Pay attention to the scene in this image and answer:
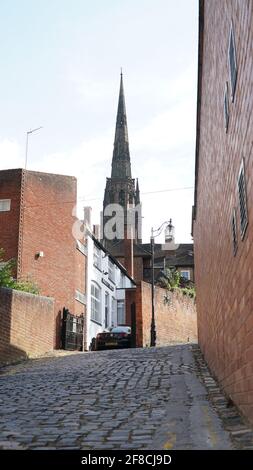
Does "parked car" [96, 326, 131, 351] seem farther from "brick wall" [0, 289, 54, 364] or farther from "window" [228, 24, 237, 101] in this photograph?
"window" [228, 24, 237, 101]

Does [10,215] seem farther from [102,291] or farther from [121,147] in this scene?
[121,147]

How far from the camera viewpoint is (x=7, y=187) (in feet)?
86.6

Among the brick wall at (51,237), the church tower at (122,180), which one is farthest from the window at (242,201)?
the church tower at (122,180)

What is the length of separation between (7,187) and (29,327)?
1058 cm

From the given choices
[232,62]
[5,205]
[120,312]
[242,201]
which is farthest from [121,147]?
[242,201]

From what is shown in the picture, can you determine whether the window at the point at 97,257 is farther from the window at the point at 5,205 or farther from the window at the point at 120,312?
the window at the point at 5,205

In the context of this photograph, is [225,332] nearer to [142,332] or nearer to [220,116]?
[220,116]

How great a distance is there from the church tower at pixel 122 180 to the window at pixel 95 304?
41334 mm

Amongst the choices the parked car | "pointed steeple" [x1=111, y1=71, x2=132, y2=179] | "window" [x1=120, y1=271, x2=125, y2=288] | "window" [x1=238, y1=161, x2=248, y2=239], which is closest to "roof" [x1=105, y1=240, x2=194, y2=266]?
"window" [x1=120, y1=271, x2=125, y2=288]

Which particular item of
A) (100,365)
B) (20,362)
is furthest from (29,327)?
(100,365)

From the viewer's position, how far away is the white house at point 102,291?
1219 inches

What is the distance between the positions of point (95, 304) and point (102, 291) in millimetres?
1783

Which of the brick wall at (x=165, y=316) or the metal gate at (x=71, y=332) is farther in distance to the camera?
the brick wall at (x=165, y=316)

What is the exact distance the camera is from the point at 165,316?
30969mm
